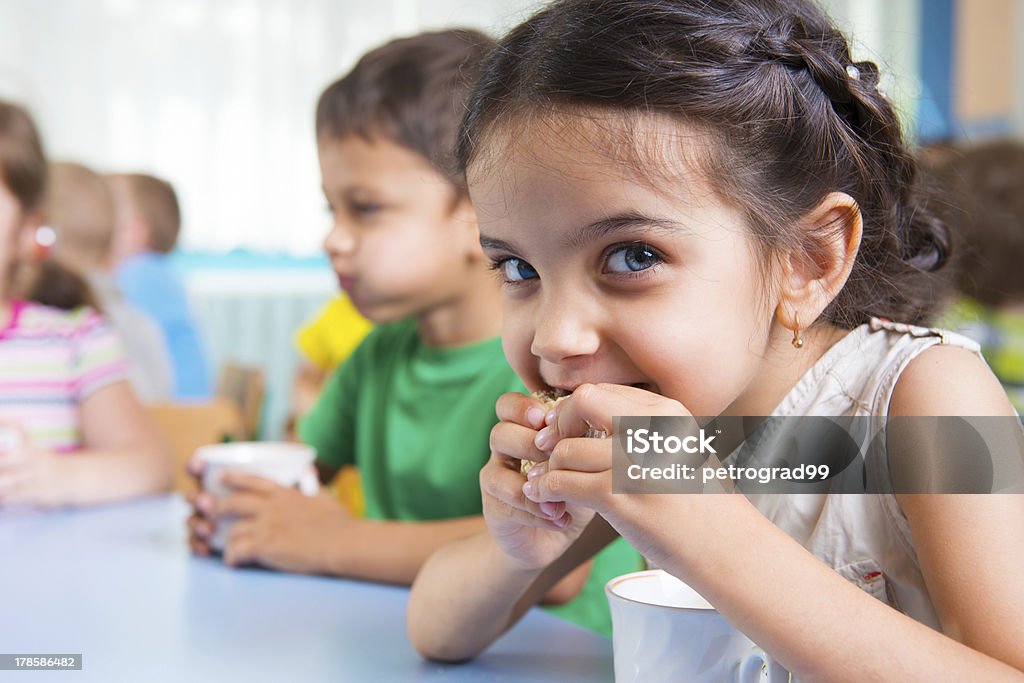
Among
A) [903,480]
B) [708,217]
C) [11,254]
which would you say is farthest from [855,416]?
[11,254]

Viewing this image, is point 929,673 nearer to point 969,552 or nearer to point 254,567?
point 969,552

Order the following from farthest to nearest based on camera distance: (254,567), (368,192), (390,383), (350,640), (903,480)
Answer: (390,383) < (368,192) < (254,567) < (350,640) < (903,480)

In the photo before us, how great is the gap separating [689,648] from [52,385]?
1.31m

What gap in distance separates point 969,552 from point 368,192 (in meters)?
0.80

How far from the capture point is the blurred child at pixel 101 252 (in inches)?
104

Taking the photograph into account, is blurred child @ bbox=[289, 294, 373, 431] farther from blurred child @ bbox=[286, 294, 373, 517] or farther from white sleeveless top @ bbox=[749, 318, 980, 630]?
white sleeveless top @ bbox=[749, 318, 980, 630]

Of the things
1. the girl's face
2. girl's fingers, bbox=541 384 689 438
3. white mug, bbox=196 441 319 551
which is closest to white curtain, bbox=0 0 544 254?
white mug, bbox=196 441 319 551

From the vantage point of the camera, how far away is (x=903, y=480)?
636 millimetres

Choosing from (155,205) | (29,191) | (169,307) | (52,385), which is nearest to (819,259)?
(52,385)

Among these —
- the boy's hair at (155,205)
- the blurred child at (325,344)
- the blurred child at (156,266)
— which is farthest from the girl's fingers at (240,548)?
the boy's hair at (155,205)

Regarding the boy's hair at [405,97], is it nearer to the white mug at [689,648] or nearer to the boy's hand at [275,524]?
the boy's hand at [275,524]

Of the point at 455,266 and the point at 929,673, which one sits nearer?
the point at 929,673

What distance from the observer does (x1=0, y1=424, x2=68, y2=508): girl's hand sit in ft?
4.12

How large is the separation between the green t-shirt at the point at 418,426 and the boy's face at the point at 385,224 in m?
0.10
